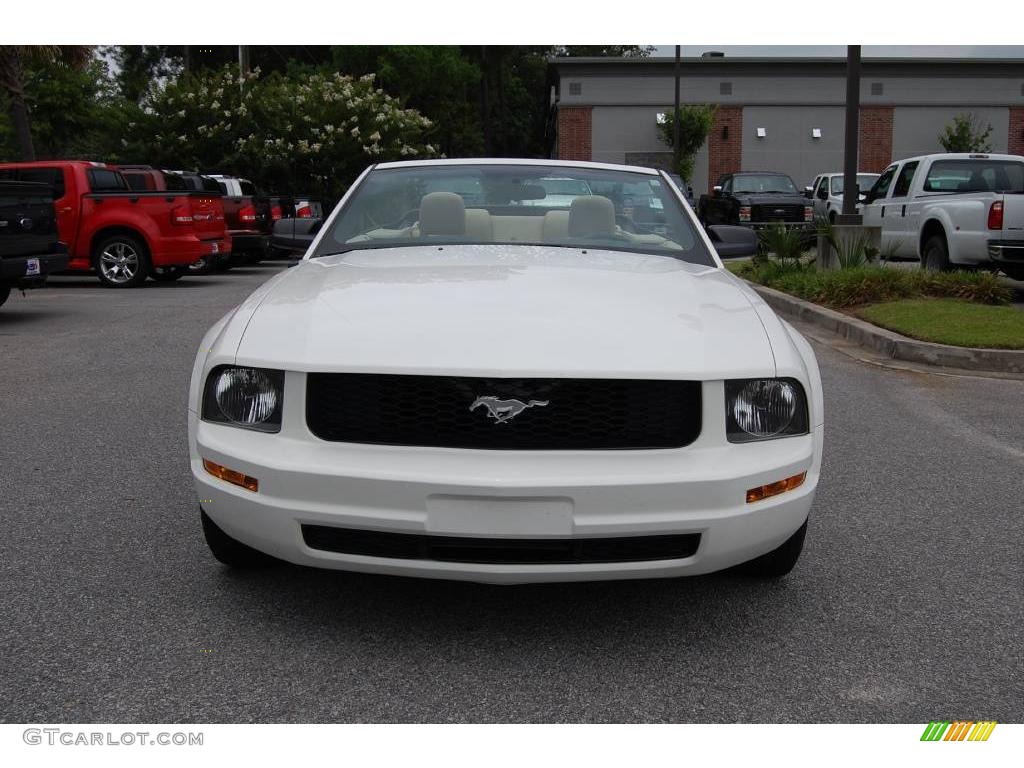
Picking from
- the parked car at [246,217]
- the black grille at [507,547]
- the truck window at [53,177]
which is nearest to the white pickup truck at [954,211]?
the parked car at [246,217]

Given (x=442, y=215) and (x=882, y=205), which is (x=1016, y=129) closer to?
(x=882, y=205)

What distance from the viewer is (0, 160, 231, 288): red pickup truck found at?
15.5m

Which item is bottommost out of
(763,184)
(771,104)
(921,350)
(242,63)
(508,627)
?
(508,627)

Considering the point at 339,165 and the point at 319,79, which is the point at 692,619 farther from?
the point at 319,79

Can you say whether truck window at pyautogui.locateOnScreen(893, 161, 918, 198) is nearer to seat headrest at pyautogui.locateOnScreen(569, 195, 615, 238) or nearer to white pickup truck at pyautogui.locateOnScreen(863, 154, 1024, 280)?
white pickup truck at pyautogui.locateOnScreen(863, 154, 1024, 280)

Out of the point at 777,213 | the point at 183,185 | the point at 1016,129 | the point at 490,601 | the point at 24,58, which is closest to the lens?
the point at 490,601

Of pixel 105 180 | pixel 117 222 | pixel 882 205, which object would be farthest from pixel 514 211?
pixel 105 180

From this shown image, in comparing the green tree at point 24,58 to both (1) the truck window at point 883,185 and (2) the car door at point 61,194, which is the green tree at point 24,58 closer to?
(2) the car door at point 61,194

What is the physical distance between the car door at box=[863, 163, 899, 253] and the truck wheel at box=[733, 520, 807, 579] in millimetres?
11395

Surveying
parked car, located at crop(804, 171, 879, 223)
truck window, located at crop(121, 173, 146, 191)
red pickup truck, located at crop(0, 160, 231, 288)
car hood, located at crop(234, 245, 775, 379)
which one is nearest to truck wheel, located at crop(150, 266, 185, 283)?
red pickup truck, located at crop(0, 160, 231, 288)

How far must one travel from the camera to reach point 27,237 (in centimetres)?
1154

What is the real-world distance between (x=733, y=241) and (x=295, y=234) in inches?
82.4

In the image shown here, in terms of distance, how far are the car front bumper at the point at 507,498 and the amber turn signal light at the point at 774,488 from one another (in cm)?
2

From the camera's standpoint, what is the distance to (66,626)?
3348 millimetres
